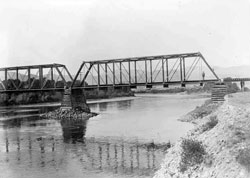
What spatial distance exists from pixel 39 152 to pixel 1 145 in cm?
833

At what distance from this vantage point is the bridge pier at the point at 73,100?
81.4 meters

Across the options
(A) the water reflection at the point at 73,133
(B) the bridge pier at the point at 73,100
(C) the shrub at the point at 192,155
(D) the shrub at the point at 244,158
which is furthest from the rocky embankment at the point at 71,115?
(D) the shrub at the point at 244,158

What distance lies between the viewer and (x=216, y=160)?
16703 mm

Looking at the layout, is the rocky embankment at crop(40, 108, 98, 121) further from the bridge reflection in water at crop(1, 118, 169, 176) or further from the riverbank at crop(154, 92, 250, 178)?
the riverbank at crop(154, 92, 250, 178)

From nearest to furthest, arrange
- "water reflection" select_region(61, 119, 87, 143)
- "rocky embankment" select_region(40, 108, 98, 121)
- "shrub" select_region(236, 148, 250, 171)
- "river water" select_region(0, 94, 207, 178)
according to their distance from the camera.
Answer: "shrub" select_region(236, 148, 250, 171), "river water" select_region(0, 94, 207, 178), "water reflection" select_region(61, 119, 87, 143), "rocky embankment" select_region(40, 108, 98, 121)

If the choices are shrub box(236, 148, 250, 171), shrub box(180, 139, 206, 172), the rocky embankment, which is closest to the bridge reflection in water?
shrub box(180, 139, 206, 172)

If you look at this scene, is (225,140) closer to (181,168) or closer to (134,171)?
(181,168)

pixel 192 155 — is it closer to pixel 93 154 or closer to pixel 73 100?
pixel 93 154

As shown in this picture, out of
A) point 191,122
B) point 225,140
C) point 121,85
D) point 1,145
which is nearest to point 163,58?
point 121,85

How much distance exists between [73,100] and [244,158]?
70.0 meters

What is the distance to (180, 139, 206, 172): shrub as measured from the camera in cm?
1777

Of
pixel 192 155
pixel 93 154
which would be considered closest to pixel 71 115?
pixel 93 154

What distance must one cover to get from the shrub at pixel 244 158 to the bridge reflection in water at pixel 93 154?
860 cm

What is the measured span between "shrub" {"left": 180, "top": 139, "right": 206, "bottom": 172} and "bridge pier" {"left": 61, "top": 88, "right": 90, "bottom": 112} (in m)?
63.9
